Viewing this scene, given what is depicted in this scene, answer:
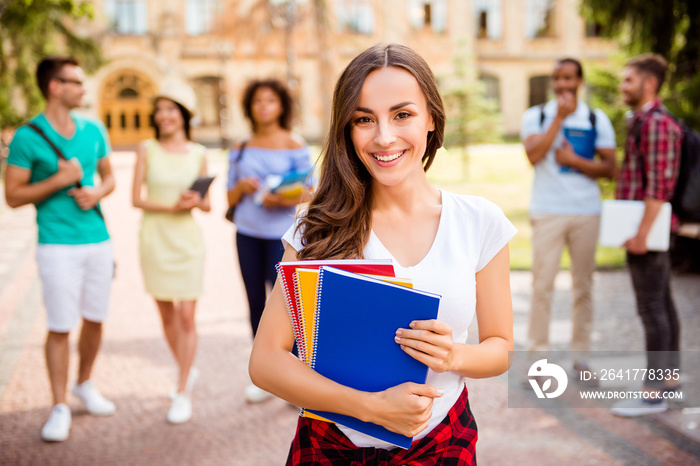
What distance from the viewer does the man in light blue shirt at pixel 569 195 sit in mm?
4703

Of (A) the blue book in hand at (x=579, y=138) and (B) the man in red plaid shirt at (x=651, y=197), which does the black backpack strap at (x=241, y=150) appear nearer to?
(A) the blue book in hand at (x=579, y=138)

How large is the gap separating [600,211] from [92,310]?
143 inches

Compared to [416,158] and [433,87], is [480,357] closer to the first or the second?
[416,158]

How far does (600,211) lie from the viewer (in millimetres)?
4777

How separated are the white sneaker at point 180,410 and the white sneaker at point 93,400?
0.43 metres

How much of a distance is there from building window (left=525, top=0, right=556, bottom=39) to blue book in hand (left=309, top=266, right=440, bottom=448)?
140 feet

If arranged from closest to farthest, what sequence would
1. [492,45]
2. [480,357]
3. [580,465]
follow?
[480,357], [580,465], [492,45]

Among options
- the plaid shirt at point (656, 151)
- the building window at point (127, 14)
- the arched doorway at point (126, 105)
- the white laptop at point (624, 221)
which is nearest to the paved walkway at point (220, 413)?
the white laptop at point (624, 221)

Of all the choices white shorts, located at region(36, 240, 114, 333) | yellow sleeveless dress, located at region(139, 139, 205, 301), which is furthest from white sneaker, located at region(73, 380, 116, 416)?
yellow sleeveless dress, located at region(139, 139, 205, 301)

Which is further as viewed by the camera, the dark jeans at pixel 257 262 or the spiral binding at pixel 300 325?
the dark jeans at pixel 257 262

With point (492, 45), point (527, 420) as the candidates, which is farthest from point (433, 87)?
point (492, 45)

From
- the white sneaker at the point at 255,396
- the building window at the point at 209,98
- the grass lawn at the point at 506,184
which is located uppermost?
the building window at the point at 209,98

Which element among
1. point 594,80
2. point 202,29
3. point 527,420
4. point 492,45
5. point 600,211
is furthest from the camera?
point 492,45

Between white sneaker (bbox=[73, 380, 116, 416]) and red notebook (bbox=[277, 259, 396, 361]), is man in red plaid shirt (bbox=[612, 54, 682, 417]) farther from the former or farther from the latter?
white sneaker (bbox=[73, 380, 116, 416])
